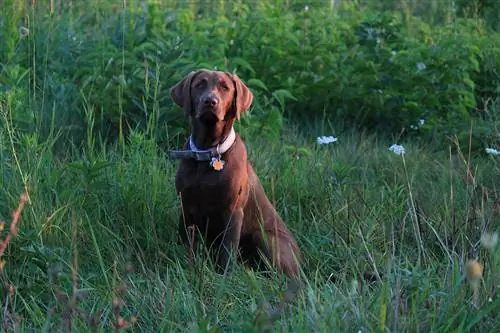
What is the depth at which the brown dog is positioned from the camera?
431 centimetres

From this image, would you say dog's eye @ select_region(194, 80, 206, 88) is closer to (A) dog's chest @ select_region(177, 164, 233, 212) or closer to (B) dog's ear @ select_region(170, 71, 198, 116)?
(B) dog's ear @ select_region(170, 71, 198, 116)

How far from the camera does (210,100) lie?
433 cm

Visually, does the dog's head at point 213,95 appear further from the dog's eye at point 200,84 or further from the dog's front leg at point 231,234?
the dog's front leg at point 231,234

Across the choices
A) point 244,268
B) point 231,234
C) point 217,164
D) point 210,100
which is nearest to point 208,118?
point 210,100

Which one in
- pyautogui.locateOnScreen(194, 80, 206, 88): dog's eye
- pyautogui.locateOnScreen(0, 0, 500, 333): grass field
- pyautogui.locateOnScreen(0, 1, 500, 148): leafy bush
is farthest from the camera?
pyautogui.locateOnScreen(0, 1, 500, 148): leafy bush

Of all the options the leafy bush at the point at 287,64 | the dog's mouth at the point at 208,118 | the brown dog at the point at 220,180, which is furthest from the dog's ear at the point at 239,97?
the leafy bush at the point at 287,64

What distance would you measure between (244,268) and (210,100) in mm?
915

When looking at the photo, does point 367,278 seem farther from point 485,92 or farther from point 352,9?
point 352,9

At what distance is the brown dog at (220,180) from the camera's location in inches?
170

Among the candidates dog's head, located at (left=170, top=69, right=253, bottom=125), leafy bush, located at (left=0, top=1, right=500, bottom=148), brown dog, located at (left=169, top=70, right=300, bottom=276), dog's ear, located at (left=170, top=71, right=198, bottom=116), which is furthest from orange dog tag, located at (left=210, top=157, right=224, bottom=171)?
leafy bush, located at (left=0, top=1, right=500, bottom=148)

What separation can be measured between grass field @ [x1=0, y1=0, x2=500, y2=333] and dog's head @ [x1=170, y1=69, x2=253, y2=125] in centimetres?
37

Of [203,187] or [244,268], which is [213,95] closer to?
[203,187]

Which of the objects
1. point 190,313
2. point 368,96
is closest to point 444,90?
point 368,96

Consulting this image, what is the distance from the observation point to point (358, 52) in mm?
6586
